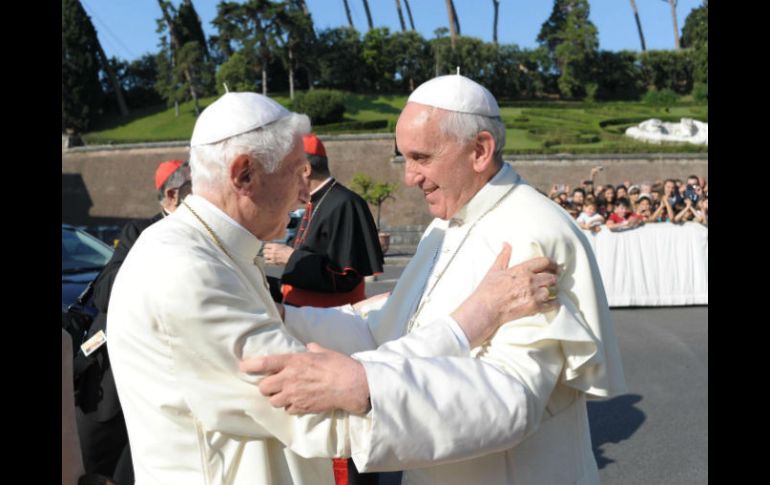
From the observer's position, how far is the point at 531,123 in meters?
47.1

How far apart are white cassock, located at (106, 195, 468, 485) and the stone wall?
112ft

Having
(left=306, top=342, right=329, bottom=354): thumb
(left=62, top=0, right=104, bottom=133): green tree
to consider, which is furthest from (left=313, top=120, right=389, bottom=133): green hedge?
(left=306, top=342, right=329, bottom=354): thumb

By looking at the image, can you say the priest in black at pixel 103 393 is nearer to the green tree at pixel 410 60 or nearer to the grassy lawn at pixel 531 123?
the grassy lawn at pixel 531 123

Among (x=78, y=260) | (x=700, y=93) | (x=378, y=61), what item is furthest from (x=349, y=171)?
(x=78, y=260)

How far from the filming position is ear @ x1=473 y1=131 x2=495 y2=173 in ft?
7.91

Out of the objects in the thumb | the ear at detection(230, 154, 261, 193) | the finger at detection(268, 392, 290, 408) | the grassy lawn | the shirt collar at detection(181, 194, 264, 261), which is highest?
the ear at detection(230, 154, 261, 193)

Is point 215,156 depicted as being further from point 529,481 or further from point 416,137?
point 529,481

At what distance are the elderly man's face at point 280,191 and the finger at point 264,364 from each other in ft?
1.53

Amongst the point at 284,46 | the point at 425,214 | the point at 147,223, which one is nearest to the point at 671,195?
the point at 147,223

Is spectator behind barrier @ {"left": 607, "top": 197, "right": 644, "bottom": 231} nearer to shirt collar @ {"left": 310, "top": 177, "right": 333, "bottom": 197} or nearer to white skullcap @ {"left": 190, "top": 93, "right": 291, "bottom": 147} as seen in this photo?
shirt collar @ {"left": 310, "top": 177, "right": 333, "bottom": 197}

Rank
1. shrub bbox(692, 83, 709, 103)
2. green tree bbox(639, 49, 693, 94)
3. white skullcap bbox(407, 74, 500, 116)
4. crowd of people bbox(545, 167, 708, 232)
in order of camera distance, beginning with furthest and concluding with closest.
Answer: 1. green tree bbox(639, 49, 693, 94)
2. shrub bbox(692, 83, 709, 103)
3. crowd of people bbox(545, 167, 708, 232)
4. white skullcap bbox(407, 74, 500, 116)

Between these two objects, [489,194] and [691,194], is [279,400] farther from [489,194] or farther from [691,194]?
[691,194]

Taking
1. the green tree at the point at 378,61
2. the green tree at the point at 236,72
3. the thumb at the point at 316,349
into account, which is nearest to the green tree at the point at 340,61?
the green tree at the point at 378,61

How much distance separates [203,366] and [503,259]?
36.3 inches
